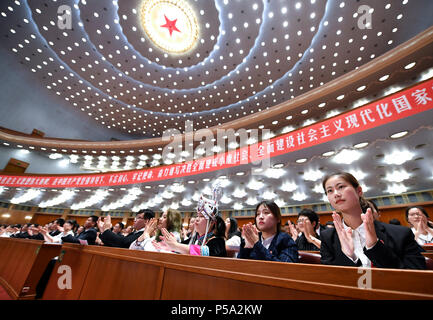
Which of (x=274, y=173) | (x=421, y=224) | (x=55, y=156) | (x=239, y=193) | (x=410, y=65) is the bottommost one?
(x=421, y=224)

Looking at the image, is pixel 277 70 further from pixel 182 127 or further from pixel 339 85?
pixel 182 127

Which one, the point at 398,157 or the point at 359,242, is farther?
the point at 398,157

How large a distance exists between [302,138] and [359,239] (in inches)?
156

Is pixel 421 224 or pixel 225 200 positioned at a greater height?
pixel 225 200

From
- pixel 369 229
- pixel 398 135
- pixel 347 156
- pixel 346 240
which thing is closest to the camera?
pixel 369 229

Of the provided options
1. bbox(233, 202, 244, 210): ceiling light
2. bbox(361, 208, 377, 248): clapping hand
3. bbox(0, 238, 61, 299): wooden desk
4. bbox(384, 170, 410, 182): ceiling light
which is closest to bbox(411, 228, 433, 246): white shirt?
bbox(361, 208, 377, 248): clapping hand

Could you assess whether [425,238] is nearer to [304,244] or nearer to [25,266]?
[304,244]

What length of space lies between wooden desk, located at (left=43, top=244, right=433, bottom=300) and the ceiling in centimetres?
461

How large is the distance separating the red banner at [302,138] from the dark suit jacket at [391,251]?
143 inches

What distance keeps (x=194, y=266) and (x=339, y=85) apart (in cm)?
946

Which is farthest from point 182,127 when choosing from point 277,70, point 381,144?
point 381,144

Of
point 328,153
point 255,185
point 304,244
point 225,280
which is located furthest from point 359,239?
point 255,185

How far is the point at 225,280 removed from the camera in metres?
0.80

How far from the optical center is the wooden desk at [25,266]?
2.37 metres
